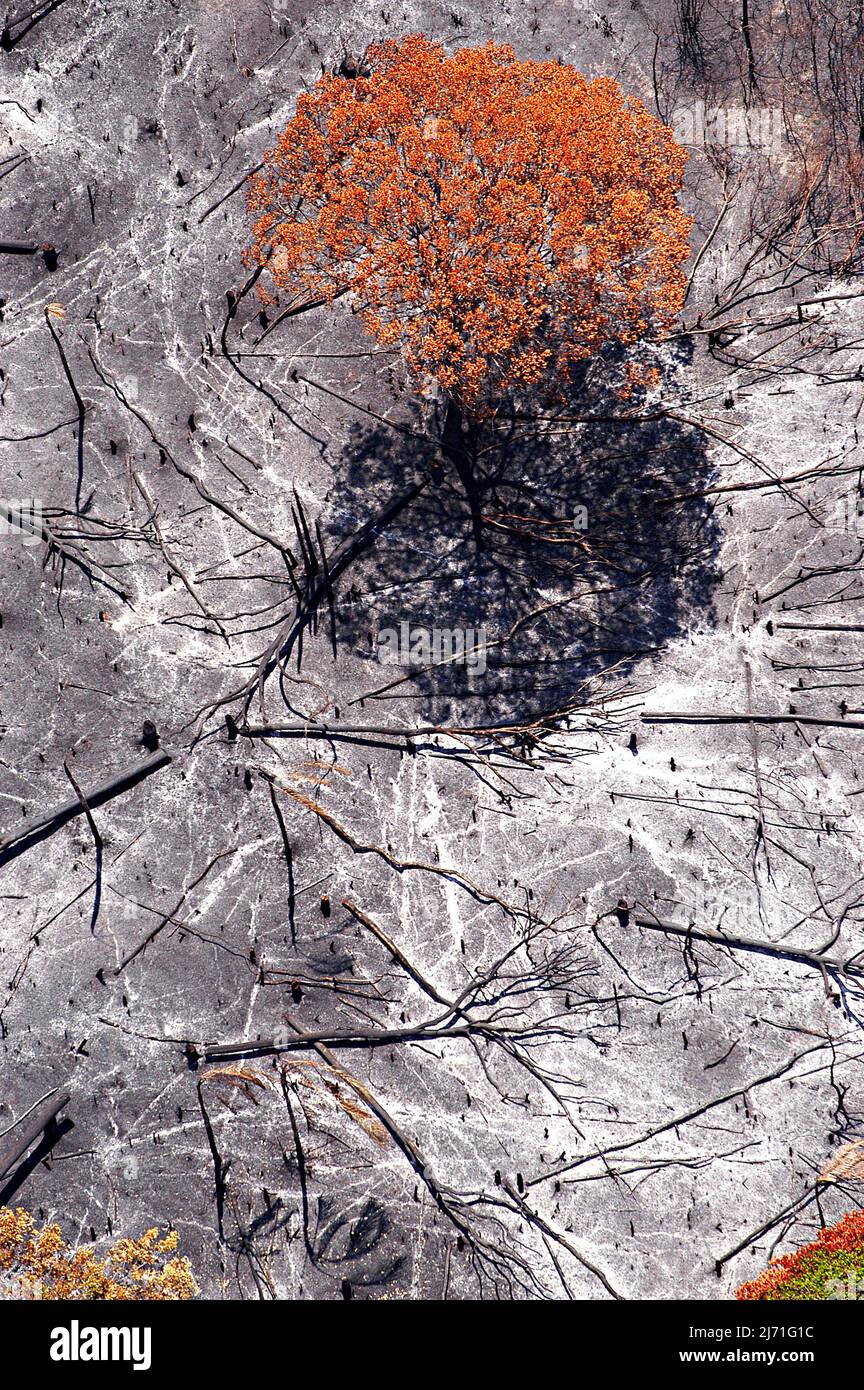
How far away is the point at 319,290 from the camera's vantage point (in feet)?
88.5

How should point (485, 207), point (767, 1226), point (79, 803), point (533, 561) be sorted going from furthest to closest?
1. point (533, 561)
2. point (79, 803)
3. point (767, 1226)
4. point (485, 207)

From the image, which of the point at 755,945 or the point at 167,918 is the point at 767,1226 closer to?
the point at 755,945

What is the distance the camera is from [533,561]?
2825 centimetres

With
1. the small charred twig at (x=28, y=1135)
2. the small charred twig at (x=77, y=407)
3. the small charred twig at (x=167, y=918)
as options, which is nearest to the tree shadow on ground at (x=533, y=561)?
the small charred twig at (x=167, y=918)

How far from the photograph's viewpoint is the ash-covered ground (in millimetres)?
26656

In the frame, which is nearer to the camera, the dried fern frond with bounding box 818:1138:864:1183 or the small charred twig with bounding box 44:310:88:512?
the dried fern frond with bounding box 818:1138:864:1183

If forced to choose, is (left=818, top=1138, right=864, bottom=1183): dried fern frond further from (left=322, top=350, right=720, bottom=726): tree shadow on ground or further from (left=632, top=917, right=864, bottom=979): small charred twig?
(left=322, top=350, right=720, bottom=726): tree shadow on ground

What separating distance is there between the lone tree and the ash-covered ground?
307 cm

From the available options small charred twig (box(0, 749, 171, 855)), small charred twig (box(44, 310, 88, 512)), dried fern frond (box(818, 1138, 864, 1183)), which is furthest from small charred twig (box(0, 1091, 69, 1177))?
dried fern frond (box(818, 1138, 864, 1183))

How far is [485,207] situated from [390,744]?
12.4 metres

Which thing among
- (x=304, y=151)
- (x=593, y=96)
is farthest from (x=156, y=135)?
(x=593, y=96)

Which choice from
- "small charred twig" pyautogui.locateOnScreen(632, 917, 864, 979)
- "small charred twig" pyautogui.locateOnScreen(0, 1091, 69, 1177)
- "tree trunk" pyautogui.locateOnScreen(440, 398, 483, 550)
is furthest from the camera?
"tree trunk" pyautogui.locateOnScreen(440, 398, 483, 550)

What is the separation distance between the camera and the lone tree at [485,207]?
971 inches

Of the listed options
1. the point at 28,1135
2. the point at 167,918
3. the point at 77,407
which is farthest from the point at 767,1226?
the point at 77,407
